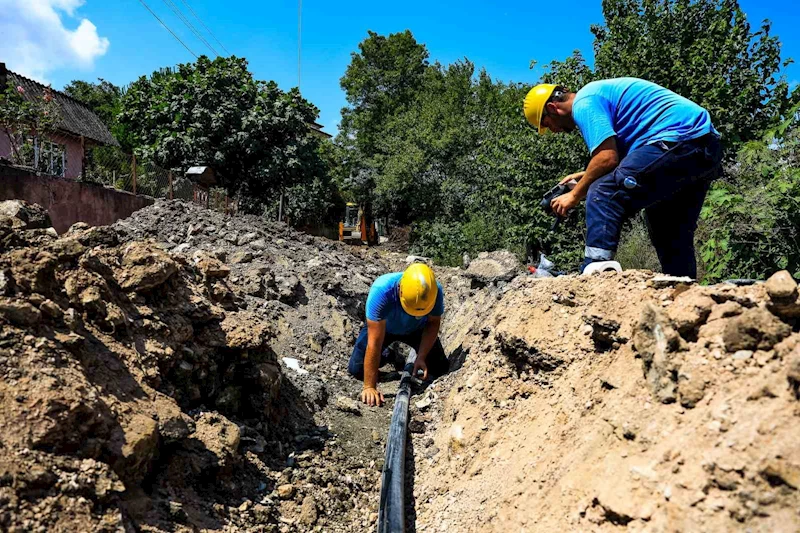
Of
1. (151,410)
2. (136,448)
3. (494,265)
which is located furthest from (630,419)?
(494,265)

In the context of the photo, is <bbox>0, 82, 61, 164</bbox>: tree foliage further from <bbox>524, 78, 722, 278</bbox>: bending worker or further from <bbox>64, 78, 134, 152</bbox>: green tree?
<bbox>64, 78, 134, 152</bbox>: green tree

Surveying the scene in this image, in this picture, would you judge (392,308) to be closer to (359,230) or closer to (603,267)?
(603,267)

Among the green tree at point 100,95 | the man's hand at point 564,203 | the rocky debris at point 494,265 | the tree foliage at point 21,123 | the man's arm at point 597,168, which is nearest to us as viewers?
the man's arm at point 597,168

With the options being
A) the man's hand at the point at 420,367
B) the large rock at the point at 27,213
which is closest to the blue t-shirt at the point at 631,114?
the man's hand at the point at 420,367

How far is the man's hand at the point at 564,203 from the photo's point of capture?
324 cm

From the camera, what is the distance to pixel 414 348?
5.18 m

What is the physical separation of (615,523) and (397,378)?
3722mm

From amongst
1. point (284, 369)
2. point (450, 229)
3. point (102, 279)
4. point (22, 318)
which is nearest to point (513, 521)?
point (22, 318)

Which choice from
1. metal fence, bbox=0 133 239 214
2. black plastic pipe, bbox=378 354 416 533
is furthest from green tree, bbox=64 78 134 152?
black plastic pipe, bbox=378 354 416 533

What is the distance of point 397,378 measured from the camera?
5242 mm

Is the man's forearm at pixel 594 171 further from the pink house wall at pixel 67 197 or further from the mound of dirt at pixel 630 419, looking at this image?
the pink house wall at pixel 67 197

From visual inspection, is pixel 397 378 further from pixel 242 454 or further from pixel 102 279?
pixel 102 279

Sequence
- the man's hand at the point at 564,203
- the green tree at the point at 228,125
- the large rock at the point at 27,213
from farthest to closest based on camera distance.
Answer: the green tree at the point at 228,125, the large rock at the point at 27,213, the man's hand at the point at 564,203

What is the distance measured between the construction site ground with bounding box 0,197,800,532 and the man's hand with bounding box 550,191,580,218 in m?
0.46
